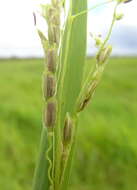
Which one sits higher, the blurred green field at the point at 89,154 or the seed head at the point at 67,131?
the seed head at the point at 67,131

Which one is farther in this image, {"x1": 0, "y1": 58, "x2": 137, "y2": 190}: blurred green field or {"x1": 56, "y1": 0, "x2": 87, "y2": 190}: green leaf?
{"x1": 0, "y1": 58, "x2": 137, "y2": 190}: blurred green field

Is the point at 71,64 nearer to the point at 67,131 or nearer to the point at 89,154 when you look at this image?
the point at 67,131

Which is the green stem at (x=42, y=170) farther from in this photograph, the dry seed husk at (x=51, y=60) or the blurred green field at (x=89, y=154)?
the blurred green field at (x=89, y=154)

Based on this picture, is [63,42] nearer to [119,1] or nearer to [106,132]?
[119,1]

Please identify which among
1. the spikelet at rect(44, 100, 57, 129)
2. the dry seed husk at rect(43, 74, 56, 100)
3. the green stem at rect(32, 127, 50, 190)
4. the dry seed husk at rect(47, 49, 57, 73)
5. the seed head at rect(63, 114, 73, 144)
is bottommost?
the green stem at rect(32, 127, 50, 190)

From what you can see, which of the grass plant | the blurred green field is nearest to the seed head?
the grass plant

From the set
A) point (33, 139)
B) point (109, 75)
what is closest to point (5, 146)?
point (33, 139)

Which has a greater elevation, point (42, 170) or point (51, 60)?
point (51, 60)

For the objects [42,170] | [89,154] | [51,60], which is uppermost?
[51,60]

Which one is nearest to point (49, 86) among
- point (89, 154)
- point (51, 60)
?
point (51, 60)

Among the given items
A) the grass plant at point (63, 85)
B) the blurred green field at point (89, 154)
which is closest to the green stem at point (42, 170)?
the grass plant at point (63, 85)

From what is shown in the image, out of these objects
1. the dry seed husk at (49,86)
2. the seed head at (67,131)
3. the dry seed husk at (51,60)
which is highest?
the dry seed husk at (51,60)

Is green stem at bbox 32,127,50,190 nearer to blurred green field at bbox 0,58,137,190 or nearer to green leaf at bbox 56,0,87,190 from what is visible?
green leaf at bbox 56,0,87,190
